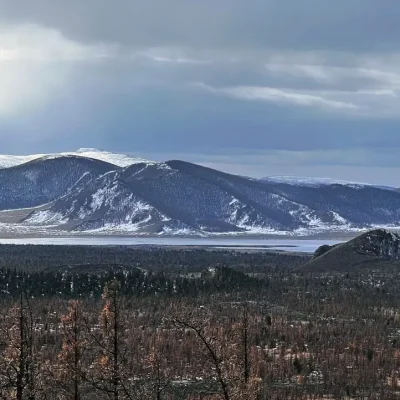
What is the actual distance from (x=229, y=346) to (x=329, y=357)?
61.2m

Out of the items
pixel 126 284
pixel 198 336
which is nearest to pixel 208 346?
pixel 198 336

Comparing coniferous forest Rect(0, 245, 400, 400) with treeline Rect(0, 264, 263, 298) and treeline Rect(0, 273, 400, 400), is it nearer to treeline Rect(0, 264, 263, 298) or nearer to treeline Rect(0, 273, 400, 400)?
treeline Rect(0, 273, 400, 400)

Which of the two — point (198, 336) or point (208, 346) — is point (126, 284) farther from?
point (208, 346)

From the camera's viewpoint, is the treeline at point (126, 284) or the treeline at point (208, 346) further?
the treeline at point (126, 284)

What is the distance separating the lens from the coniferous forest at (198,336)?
3706 centimetres

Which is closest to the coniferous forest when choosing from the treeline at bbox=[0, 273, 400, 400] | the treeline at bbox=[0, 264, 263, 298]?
the treeline at bbox=[0, 273, 400, 400]

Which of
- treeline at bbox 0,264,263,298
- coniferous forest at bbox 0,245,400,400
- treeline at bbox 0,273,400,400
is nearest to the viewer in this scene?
treeline at bbox 0,273,400,400

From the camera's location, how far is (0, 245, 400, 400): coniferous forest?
37062 mm

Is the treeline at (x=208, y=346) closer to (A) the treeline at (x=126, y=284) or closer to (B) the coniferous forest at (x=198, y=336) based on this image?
(B) the coniferous forest at (x=198, y=336)

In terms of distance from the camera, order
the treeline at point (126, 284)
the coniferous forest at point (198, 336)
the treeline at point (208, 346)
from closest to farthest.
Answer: the treeline at point (208, 346) → the coniferous forest at point (198, 336) → the treeline at point (126, 284)

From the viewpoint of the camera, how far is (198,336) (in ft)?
107

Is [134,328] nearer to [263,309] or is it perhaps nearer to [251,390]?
[263,309]

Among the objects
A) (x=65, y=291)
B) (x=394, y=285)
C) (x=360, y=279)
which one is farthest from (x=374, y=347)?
(x=360, y=279)

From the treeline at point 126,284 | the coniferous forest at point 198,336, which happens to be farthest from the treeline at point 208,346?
the treeline at point 126,284
